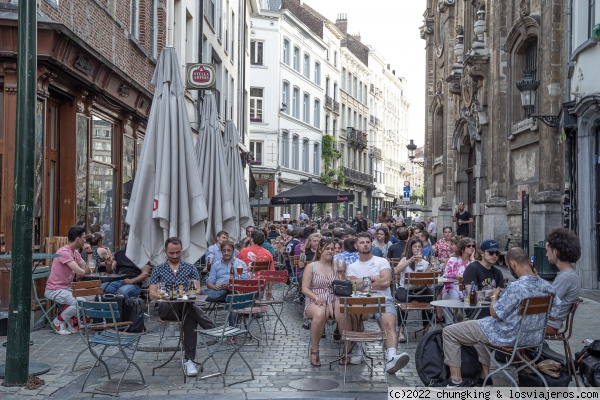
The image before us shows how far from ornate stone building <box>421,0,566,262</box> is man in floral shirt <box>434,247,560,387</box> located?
35.2ft

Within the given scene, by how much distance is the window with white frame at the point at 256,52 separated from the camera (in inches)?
1905

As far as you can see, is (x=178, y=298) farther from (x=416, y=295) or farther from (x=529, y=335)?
(x=416, y=295)

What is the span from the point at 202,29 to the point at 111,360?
675 inches

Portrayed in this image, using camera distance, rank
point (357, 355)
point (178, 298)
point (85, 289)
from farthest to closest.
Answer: point (357, 355) < point (85, 289) < point (178, 298)

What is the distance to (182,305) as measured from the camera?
834 centimetres

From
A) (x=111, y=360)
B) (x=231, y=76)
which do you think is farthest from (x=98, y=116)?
(x=231, y=76)

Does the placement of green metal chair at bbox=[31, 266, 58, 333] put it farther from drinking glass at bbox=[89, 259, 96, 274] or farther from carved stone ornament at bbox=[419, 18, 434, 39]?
carved stone ornament at bbox=[419, 18, 434, 39]

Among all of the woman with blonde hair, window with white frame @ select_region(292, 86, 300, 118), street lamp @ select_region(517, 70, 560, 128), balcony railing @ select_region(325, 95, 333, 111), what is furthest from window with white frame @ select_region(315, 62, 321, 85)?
the woman with blonde hair

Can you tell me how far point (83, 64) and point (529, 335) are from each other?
29.4 feet

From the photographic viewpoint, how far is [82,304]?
25.5 ft

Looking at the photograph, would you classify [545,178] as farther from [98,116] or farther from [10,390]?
[10,390]

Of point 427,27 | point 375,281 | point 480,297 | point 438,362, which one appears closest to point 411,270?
point 375,281

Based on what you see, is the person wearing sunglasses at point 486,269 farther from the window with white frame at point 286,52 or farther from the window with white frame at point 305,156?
the window with white frame at point 305,156

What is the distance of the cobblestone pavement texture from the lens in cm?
741
